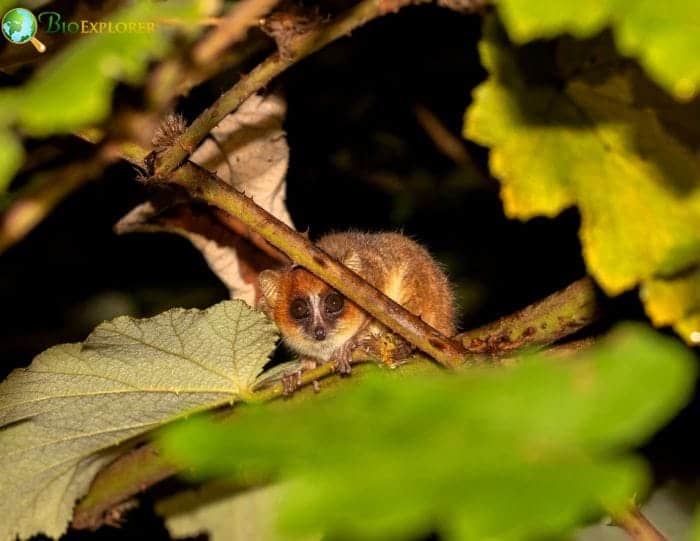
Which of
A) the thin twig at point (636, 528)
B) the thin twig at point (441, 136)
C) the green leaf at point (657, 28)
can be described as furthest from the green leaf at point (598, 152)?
the thin twig at point (441, 136)

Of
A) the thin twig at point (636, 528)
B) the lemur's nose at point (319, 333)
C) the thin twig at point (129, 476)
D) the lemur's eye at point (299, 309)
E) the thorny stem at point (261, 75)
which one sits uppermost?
the lemur's eye at point (299, 309)

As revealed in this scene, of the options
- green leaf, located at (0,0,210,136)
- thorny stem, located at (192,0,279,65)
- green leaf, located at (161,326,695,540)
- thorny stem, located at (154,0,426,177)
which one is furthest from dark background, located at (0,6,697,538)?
green leaf, located at (161,326,695,540)

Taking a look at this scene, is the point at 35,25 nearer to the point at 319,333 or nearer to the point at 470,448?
the point at 470,448

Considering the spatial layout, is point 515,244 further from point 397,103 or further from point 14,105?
point 14,105

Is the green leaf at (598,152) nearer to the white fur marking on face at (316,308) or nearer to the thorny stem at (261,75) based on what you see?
the thorny stem at (261,75)

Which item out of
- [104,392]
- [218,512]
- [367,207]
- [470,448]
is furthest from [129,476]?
[367,207]
